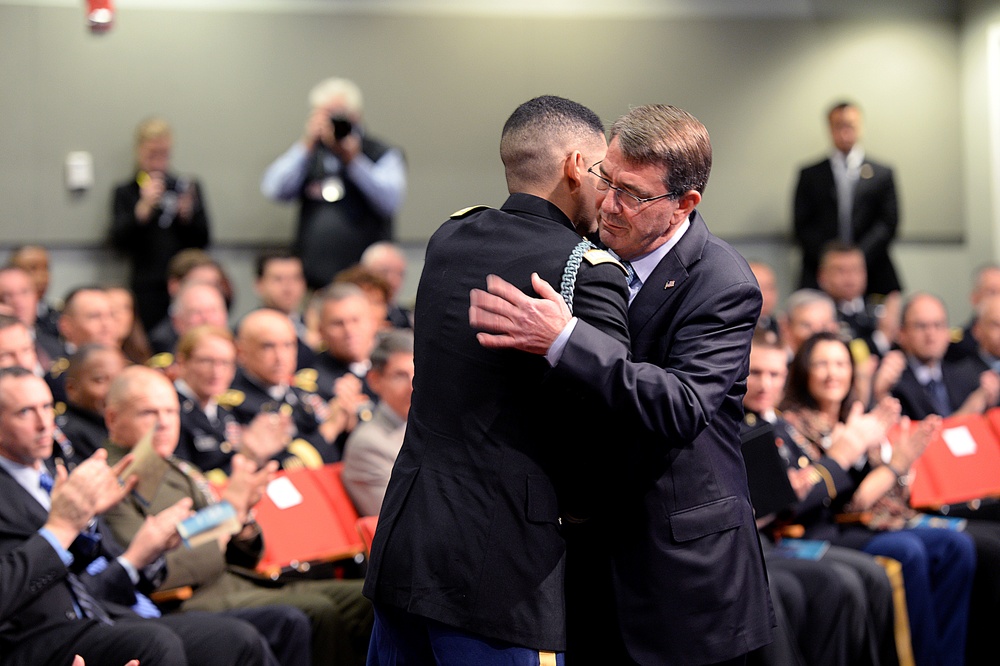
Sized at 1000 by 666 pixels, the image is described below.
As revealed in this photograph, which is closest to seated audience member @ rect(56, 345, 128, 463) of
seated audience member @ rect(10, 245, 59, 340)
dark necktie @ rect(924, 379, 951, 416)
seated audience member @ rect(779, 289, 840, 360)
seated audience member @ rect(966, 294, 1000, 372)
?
seated audience member @ rect(10, 245, 59, 340)

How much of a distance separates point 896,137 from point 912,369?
422 centimetres

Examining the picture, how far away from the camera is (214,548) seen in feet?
13.3

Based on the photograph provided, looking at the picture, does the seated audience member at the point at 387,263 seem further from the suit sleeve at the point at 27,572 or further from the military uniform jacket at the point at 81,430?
the suit sleeve at the point at 27,572

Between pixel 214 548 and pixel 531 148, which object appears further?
pixel 214 548

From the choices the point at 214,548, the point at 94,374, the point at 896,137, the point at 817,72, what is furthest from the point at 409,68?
the point at 214,548

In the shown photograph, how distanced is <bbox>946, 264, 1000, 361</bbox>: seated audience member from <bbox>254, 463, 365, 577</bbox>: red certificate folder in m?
4.08

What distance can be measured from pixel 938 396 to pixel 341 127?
3889 millimetres

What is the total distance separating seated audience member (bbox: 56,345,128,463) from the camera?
4.75m

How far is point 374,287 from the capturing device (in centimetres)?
696

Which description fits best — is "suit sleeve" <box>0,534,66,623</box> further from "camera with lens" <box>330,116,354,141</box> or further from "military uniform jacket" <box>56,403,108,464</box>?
"camera with lens" <box>330,116,354,141</box>

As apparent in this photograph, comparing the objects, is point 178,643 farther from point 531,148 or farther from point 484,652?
point 531,148

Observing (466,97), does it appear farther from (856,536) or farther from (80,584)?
(80,584)

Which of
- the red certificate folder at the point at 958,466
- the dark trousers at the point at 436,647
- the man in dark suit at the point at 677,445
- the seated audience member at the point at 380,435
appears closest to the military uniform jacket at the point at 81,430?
the seated audience member at the point at 380,435

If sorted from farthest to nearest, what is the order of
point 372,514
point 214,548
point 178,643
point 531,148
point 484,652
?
1. point 372,514
2. point 214,548
3. point 178,643
4. point 531,148
5. point 484,652
